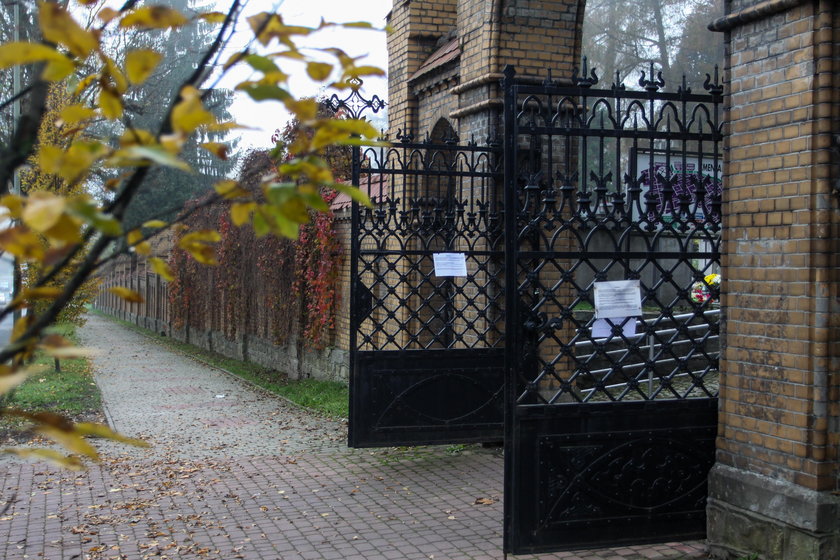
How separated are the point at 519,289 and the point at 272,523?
8.83 feet

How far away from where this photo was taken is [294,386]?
47.1 feet

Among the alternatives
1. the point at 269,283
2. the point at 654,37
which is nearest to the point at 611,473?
the point at 269,283

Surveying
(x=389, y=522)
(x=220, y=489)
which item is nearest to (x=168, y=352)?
(x=220, y=489)

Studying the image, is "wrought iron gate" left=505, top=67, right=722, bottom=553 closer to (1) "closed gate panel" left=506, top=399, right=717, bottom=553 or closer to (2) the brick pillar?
(1) "closed gate panel" left=506, top=399, right=717, bottom=553

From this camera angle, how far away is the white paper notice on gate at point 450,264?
8055 mm

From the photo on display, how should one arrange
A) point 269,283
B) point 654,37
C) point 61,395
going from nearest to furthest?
1. point 61,395
2. point 269,283
3. point 654,37

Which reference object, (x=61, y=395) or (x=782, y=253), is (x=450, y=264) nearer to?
(x=782, y=253)

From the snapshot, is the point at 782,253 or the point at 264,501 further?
the point at 264,501

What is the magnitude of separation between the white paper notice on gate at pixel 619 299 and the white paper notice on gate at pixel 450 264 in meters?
2.98

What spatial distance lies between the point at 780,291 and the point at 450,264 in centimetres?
379

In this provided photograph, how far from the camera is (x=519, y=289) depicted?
5.08 meters

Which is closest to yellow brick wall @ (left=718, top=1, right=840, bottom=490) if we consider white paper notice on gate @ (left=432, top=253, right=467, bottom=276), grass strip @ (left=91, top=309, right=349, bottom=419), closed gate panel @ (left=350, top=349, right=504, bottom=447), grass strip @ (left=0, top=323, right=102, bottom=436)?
white paper notice on gate @ (left=432, top=253, right=467, bottom=276)

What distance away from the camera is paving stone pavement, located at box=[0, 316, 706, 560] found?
573cm

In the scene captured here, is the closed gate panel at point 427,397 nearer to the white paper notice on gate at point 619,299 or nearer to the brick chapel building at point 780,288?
the white paper notice on gate at point 619,299
